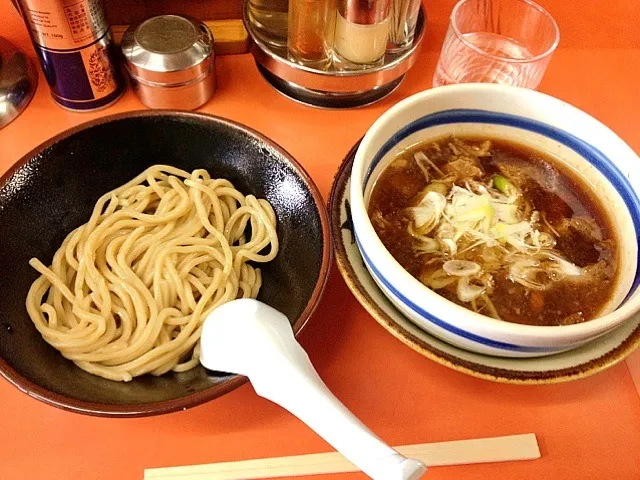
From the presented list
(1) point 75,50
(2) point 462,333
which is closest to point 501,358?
(2) point 462,333

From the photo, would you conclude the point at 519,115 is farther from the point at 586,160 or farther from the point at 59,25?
the point at 59,25

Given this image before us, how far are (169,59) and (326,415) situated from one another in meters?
0.79

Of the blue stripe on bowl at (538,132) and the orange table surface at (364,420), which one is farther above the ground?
the blue stripe on bowl at (538,132)

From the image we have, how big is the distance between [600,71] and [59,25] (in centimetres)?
119

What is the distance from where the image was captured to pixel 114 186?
1137 mm

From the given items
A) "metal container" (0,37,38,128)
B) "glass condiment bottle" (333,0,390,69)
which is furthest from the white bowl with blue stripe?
"metal container" (0,37,38,128)

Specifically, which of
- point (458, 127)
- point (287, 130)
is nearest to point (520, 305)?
point (458, 127)

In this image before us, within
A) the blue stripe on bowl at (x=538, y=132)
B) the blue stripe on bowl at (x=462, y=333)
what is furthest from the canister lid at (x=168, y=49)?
the blue stripe on bowl at (x=462, y=333)

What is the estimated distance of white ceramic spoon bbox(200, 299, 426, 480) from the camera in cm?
63

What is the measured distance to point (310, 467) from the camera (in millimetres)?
872

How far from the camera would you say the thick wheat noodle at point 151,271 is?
0.94 m

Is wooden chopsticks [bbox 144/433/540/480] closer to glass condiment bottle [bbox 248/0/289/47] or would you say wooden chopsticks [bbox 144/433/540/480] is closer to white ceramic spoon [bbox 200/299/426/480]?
white ceramic spoon [bbox 200/299/426/480]

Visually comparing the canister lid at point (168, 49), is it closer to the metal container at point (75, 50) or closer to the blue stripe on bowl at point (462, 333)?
the metal container at point (75, 50)

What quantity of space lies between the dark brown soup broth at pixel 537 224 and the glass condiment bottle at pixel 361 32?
0.93 ft
